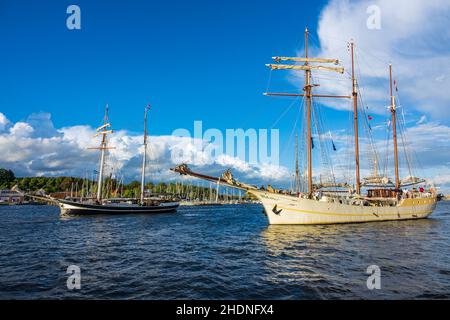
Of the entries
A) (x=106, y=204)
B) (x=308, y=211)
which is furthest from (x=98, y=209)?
(x=308, y=211)

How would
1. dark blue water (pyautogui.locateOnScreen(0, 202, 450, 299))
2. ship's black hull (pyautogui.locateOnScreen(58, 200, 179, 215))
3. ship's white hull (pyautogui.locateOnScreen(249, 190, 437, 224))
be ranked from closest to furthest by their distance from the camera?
dark blue water (pyautogui.locateOnScreen(0, 202, 450, 299)) → ship's white hull (pyautogui.locateOnScreen(249, 190, 437, 224)) → ship's black hull (pyautogui.locateOnScreen(58, 200, 179, 215))

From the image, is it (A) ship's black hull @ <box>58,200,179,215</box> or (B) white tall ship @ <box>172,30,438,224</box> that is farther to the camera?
(A) ship's black hull @ <box>58,200,179,215</box>

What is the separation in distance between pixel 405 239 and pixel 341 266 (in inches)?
602

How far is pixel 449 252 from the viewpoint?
74.0ft

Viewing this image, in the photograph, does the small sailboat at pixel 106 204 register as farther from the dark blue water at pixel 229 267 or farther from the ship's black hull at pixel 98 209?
the dark blue water at pixel 229 267

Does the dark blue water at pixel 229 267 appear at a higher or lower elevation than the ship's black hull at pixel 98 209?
lower

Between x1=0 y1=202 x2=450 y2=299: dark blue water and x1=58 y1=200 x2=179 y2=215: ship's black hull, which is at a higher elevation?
x1=58 y1=200 x2=179 y2=215: ship's black hull

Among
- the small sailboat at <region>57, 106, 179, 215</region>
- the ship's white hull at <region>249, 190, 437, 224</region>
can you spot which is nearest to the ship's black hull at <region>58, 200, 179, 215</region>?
the small sailboat at <region>57, 106, 179, 215</region>

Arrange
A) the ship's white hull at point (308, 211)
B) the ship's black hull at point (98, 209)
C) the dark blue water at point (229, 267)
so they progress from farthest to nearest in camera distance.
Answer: the ship's black hull at point (98, 209)
the ship's white hull at point (308, 211)
the dark blue water at point (229, 267)

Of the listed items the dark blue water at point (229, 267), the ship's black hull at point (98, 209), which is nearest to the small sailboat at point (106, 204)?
the ship's black hull at point (98, 209)

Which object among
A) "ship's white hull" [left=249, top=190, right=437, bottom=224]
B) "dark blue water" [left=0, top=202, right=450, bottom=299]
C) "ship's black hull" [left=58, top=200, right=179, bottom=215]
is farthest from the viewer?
"ship's black hull" [left=58, top=200, right=179, bottom=215]

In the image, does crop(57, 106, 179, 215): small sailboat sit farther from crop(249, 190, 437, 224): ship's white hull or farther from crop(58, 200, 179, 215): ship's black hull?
crop(249, 190, 437, 224): ship's white hull
